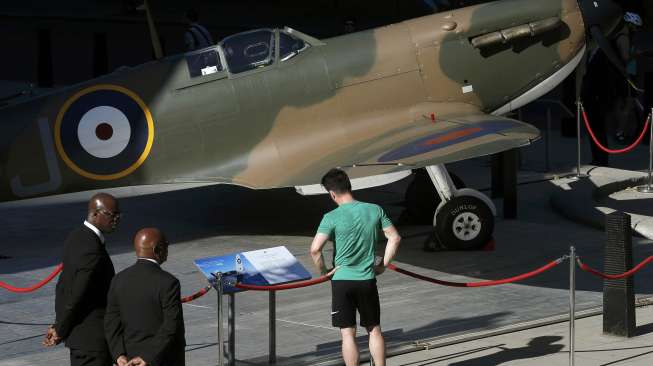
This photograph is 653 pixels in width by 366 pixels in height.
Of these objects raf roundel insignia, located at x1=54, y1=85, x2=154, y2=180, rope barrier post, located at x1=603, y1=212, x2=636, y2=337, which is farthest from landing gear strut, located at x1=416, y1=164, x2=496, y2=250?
rope barrier post, located at x1=603, y1=212, x2=636, y2=337

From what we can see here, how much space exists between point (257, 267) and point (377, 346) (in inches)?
42.0

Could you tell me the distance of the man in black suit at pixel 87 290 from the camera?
720 centimetres

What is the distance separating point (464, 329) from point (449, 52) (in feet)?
15.8

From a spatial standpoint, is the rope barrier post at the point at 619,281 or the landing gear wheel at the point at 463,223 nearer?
the rope barrier post at the point at 619,281

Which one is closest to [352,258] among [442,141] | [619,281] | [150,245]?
[150,245]

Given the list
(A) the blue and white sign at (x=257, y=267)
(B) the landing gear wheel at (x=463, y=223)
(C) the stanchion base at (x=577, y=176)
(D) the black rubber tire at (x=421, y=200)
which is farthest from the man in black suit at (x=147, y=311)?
(C) the stanchion base at (x=577, y=176)

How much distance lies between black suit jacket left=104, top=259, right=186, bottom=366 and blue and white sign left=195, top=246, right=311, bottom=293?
1600mm

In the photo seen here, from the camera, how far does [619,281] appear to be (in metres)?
10.0

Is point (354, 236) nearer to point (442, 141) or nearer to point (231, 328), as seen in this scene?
point (231, 328)

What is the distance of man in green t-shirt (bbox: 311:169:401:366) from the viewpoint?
8.39 metres

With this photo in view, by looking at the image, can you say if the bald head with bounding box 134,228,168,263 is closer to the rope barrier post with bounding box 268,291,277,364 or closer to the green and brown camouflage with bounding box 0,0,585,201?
the rope barrier post with bounding box 268,291,277,364

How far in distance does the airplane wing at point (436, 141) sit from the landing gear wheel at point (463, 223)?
82cm

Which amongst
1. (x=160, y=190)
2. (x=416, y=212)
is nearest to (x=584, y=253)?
(x=416, y=212)

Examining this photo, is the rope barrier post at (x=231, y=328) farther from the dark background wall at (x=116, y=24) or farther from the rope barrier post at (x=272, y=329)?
the dark background wall at (x=116, y=24)
